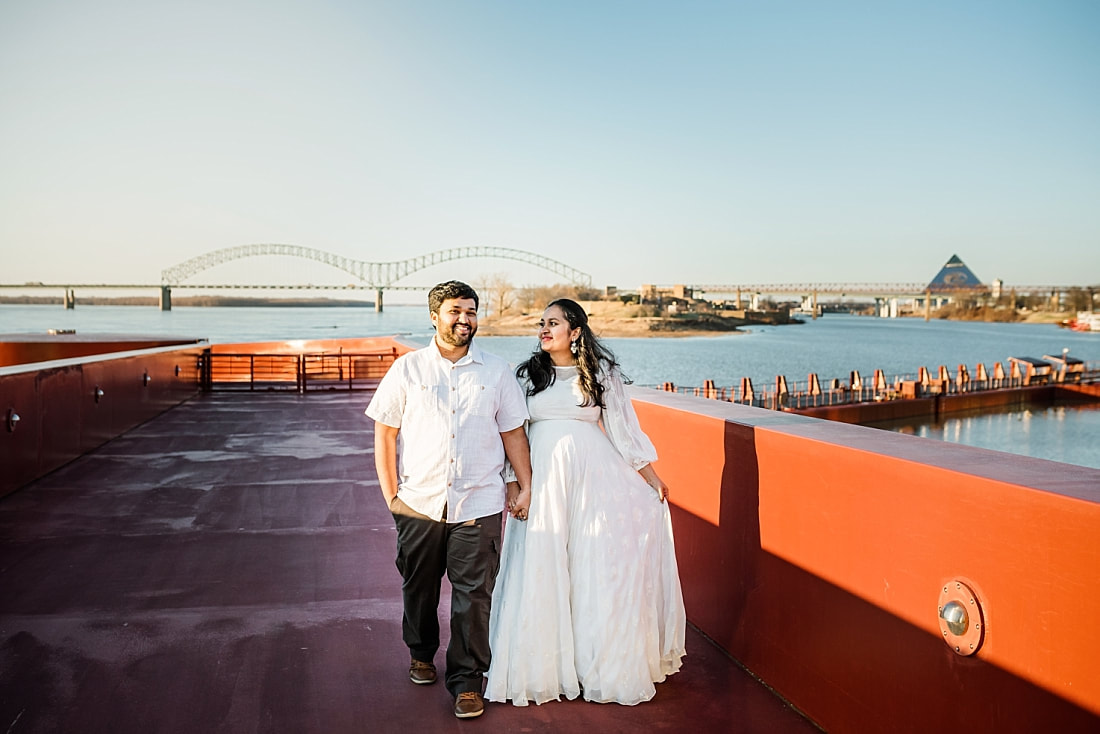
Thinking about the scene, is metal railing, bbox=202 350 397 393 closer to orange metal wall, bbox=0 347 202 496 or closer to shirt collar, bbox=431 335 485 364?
orange metal wall, bbox=0 347 202 496

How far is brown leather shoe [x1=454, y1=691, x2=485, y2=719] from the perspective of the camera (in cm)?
A: 316

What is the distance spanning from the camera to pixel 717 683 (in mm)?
3434

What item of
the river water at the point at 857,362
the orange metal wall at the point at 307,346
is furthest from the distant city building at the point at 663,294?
the orange metal wall at the point at 307,346

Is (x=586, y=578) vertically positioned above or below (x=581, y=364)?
below

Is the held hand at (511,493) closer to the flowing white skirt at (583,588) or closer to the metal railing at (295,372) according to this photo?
the flowing white skirt at (583,588)

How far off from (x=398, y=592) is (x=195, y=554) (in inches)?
63.2

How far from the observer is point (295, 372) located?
74.1 ft

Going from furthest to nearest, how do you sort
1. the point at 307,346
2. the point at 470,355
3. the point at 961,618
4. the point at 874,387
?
1. the point at 874,387
2. the point at 307,346
3. the point at 470,355
4. the point at 961,618

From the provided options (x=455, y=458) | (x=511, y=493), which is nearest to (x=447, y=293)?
(x=455, y=458)

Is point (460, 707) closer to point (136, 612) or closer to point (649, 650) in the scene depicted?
point (649, 650)

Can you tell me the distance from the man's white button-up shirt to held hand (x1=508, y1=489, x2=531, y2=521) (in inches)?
3.9

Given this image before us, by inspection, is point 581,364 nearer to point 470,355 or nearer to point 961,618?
point 470,355

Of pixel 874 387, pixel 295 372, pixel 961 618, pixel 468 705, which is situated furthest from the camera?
pixel 874 387

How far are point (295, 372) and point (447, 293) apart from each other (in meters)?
20.2
